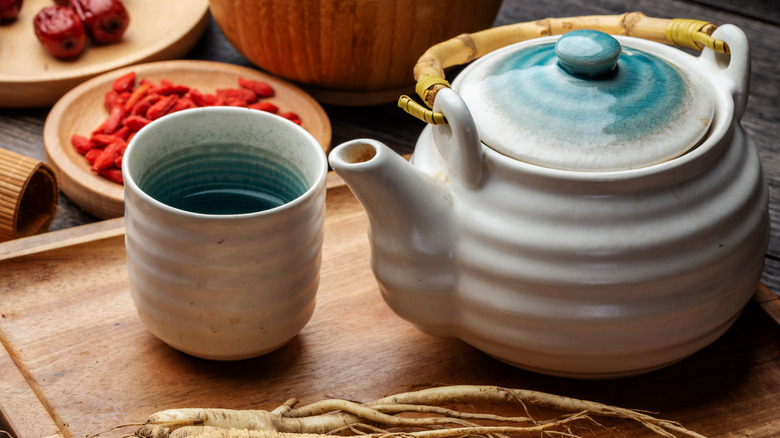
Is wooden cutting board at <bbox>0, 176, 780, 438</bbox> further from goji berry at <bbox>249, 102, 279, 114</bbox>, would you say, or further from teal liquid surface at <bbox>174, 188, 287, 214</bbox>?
goji berry at <bbox>249, 102, 279, 114</bbox>

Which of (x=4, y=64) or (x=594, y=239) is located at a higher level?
(x=594, y=239)

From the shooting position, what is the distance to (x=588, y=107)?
678 millimetres

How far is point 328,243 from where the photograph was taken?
3.00 feet

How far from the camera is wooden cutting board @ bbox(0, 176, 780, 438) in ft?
2.34

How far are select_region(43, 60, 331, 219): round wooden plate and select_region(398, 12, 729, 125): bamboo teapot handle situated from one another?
322mm

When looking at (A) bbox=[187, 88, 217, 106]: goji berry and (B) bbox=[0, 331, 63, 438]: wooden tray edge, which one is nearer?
(B) bbox=[0, 331, 63, 438]: wooden tray edge

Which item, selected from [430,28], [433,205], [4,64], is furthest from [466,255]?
[4,64]

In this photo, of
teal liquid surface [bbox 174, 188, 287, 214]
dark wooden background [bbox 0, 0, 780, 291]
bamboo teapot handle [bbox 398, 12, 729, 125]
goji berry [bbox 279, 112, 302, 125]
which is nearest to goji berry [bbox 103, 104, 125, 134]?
dark wooden background [bbox 0, 0, 780, 291]

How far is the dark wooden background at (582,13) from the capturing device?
1157 millimetres

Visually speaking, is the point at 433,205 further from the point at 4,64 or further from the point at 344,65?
the point at 4,64

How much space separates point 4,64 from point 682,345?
1015 mm

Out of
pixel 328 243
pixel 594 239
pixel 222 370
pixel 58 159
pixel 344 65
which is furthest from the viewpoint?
pixel 344 65

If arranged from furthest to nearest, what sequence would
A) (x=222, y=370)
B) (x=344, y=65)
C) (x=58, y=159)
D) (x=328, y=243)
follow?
(x=344, y=65) < (x=58, y=159) < (x=328, y=243) < (x=222, y=370)

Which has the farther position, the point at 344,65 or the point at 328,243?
the point at 344,65
